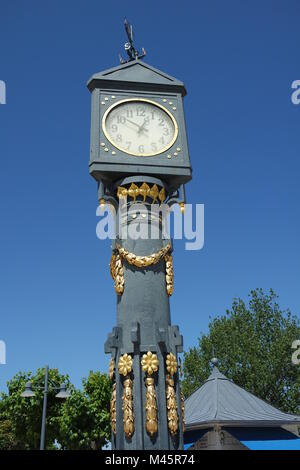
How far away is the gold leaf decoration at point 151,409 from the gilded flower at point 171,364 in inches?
18.7

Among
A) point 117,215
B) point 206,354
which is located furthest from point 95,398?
point 117,215

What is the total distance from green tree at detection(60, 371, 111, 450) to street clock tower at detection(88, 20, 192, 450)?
22.0 metres

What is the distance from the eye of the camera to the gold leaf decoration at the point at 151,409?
29.1 feet

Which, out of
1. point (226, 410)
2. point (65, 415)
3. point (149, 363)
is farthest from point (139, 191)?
point (65, 415)

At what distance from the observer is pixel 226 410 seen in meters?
19.1

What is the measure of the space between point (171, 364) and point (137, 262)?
225 centimetres

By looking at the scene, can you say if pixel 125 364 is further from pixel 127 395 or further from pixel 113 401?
pixel 113 401

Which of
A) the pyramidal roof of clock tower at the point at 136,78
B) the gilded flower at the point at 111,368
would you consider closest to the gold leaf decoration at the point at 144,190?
the pyramidal roof of clock tower at the point at 136,78

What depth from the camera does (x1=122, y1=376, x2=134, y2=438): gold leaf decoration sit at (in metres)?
8.88

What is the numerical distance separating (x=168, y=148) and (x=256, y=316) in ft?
94.1

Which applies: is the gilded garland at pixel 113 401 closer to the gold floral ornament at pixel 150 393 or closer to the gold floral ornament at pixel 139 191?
the gold floral ornament at pixel 150 393


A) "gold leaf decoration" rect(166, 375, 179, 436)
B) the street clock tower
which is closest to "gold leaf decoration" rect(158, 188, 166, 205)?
the street clock tower

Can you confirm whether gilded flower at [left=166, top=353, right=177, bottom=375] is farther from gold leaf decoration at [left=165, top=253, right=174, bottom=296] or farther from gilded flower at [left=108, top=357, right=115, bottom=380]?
gold leaf decoration at [left=165, top=253, right=174, bottom=296]
